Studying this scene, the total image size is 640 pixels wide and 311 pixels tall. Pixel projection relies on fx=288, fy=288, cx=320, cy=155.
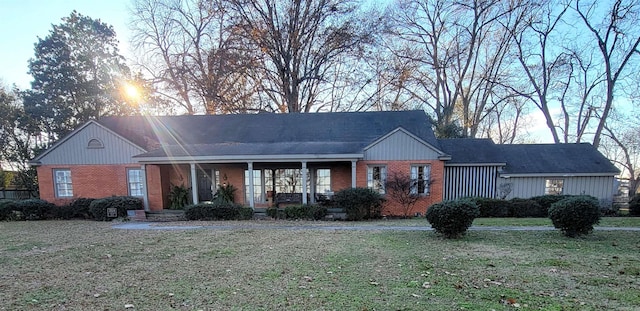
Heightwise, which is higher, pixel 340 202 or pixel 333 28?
pixel 333 28

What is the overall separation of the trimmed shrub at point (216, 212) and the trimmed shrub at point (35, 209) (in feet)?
22.6

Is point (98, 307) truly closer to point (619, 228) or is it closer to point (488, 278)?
point (488, 278)

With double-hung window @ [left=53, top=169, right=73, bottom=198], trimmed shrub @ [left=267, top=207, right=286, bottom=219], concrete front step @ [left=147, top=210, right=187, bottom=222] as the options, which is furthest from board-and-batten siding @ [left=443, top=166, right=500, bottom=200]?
double-hung window @ [left=53, top=169, right=73, bottom=198]

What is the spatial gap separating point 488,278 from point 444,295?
1.17 m

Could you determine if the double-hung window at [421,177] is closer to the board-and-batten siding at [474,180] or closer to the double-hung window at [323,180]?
the board-and-batten siding at [474,180]

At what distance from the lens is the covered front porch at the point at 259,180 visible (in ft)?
46.3

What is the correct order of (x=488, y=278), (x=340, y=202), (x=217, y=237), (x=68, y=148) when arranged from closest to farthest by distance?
(x=488, y=278)
(x=217, y=237)
(x=340, y=202)
(x=68, y=148)

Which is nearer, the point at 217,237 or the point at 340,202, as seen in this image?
the point at 217,237

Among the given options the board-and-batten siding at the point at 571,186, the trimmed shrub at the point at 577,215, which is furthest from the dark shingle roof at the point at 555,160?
the trimmed shrub at the point at 577,215

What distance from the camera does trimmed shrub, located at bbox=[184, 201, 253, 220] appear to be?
12023 mm

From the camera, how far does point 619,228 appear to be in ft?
28.5

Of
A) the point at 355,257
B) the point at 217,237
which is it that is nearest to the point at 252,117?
the point at 217,237

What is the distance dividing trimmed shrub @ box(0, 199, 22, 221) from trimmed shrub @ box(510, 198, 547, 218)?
869 inches

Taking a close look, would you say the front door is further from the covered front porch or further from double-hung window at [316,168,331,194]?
double-hung window at [316,168,331,194]
